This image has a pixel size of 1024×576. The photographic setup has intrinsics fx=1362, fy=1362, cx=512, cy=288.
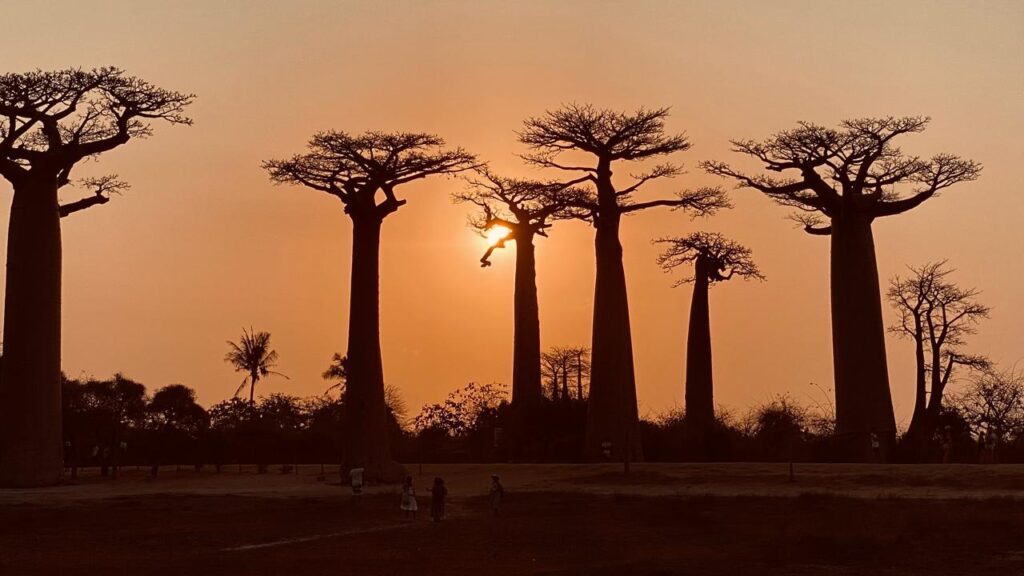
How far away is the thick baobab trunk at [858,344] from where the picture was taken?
38.7m

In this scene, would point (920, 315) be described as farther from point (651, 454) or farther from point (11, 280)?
point (11, 280)

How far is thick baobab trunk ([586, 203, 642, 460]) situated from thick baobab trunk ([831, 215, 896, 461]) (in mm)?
6103

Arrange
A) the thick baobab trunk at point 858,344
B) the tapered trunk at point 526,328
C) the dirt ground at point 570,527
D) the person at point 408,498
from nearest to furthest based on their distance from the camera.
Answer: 1. the dirt ground at point 570,527
2. the person at point 408,498
3. the thick baobab trunk at point 858,344
4. the tapered trunk at point 526,328

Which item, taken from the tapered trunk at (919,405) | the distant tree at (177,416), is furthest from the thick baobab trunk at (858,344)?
the distant tree at (177,416)

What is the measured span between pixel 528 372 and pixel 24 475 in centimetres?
2256

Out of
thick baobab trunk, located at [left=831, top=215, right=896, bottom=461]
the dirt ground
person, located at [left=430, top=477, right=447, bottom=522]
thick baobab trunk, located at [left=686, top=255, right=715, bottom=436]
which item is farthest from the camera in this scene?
thick baobab trunk, located at [left=686, top=255, right=715, bottom=436]

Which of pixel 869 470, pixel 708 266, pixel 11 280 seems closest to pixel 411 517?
pixel 869 470

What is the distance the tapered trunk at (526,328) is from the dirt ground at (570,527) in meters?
18.9

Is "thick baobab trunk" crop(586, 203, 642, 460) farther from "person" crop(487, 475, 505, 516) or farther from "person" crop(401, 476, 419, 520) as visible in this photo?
Result: "person" crop(401, 476, 419, 520)

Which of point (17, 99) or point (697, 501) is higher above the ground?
point (17, 99)

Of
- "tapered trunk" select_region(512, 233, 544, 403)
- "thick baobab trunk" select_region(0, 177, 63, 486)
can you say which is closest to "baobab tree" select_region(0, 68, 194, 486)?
"thick baobab trunk" select_region(0, 177, 63, 486)

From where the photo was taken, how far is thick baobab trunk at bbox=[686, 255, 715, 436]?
47.3 metres

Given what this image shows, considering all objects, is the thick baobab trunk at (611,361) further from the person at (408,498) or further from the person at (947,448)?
the person at (408,498)

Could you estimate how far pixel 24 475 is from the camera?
3259cm
